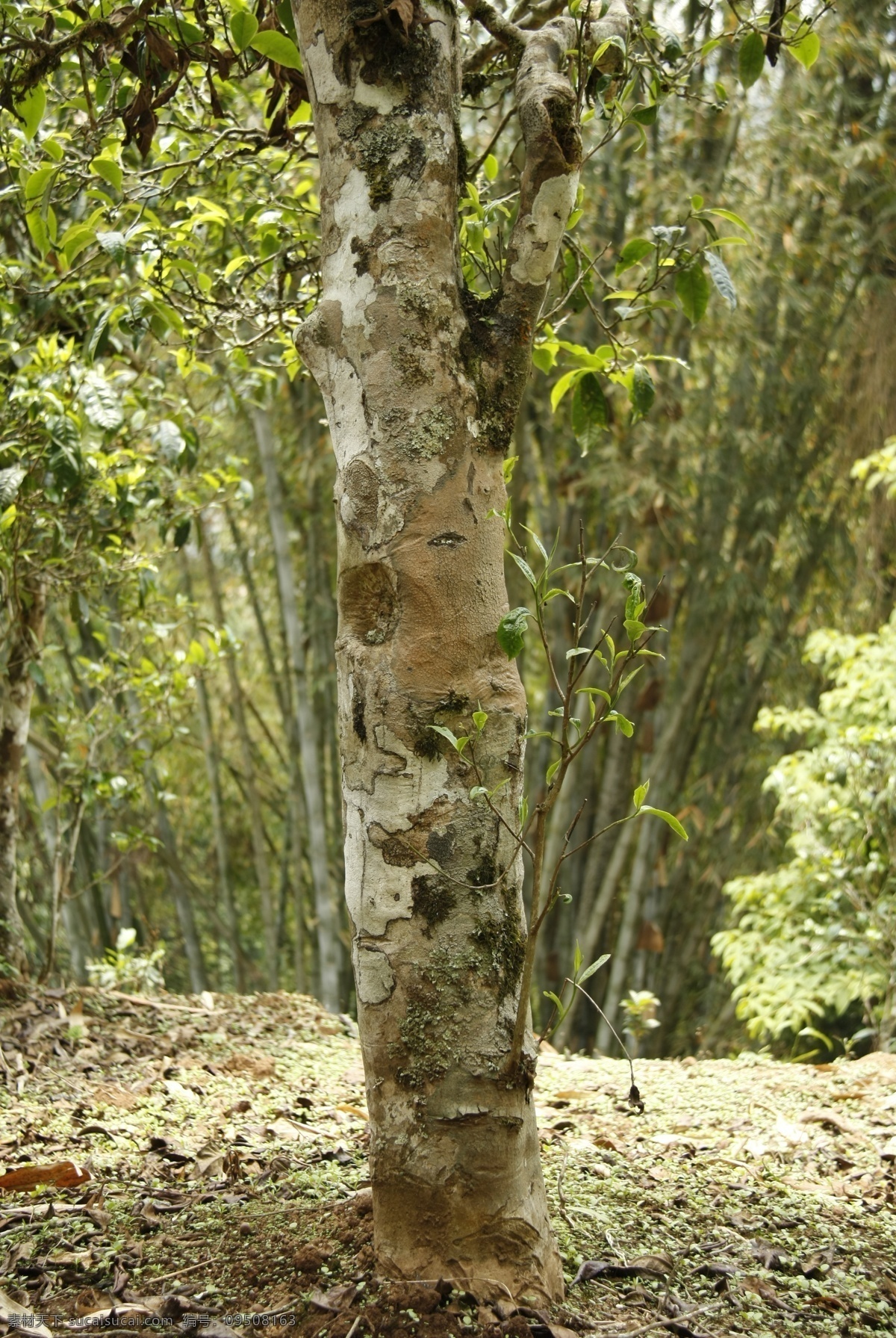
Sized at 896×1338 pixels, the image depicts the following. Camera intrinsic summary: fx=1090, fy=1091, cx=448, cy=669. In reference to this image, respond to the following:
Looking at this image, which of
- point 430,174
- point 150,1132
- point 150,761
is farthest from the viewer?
point 150,761

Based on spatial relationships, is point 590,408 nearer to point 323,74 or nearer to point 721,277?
point 721,277

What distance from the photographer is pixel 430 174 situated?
3.85 ft

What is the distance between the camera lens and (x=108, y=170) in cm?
151

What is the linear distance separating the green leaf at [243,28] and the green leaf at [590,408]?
60cm

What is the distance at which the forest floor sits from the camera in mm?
Answer: 1094

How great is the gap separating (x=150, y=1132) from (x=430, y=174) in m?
1.46

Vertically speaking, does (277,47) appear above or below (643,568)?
above

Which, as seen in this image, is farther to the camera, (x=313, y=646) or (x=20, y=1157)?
(x=313, y=646)

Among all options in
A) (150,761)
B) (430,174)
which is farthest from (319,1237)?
(150,761)

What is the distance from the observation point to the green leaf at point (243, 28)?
1356 millimetres

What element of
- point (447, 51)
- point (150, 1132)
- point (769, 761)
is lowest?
point (150, 1132)

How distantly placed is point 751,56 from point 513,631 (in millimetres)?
922

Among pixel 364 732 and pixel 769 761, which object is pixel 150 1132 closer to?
pixel 364 732

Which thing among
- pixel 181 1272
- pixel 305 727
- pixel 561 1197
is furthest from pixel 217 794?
pixel 181 1272
